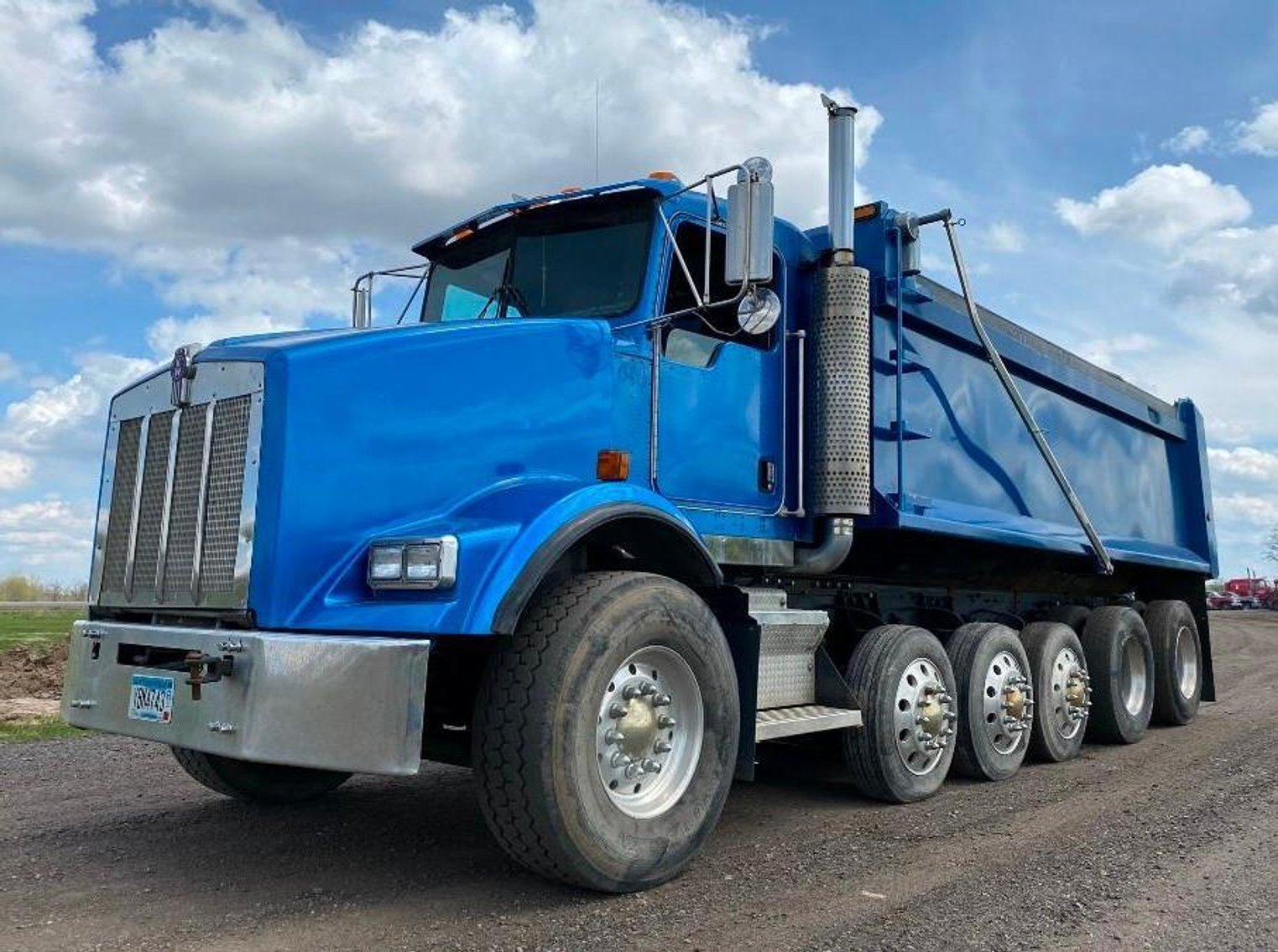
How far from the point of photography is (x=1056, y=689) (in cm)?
793

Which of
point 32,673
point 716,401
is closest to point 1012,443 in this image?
point 716,401

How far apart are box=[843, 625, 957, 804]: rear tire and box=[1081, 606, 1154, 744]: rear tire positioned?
9.36ft

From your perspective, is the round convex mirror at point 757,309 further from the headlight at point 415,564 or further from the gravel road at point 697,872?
the gravel road at point 697,872

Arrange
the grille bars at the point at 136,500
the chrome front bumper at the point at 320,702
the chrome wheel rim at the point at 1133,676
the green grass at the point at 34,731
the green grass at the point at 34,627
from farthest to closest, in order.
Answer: the green grass at the point at 34,627 < the chrome wheel rim at the point at 1133,676 < the green grass at the point at 34,731 < the grille bars at the point at 136,500 < the chrome front bumper at the point at 320,702

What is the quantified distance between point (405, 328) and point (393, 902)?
2.18 m

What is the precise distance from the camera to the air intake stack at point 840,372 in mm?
Answer: 5992

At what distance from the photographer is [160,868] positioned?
4.70 m

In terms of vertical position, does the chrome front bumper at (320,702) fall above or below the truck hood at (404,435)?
below

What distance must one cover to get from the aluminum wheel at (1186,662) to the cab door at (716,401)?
6.27 m

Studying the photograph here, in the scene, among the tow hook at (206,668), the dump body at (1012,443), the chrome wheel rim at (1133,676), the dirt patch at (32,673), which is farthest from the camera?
the dirt patch at (32,673)

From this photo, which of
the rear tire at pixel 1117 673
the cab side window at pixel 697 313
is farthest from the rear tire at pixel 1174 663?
the cab side window at pixel 697 313

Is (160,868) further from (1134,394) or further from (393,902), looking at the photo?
(1134,394)

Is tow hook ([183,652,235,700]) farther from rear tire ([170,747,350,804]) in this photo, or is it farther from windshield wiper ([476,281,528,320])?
windshield wiper ([476,281,528,320])

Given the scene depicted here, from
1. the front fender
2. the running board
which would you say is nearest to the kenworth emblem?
the front fender
